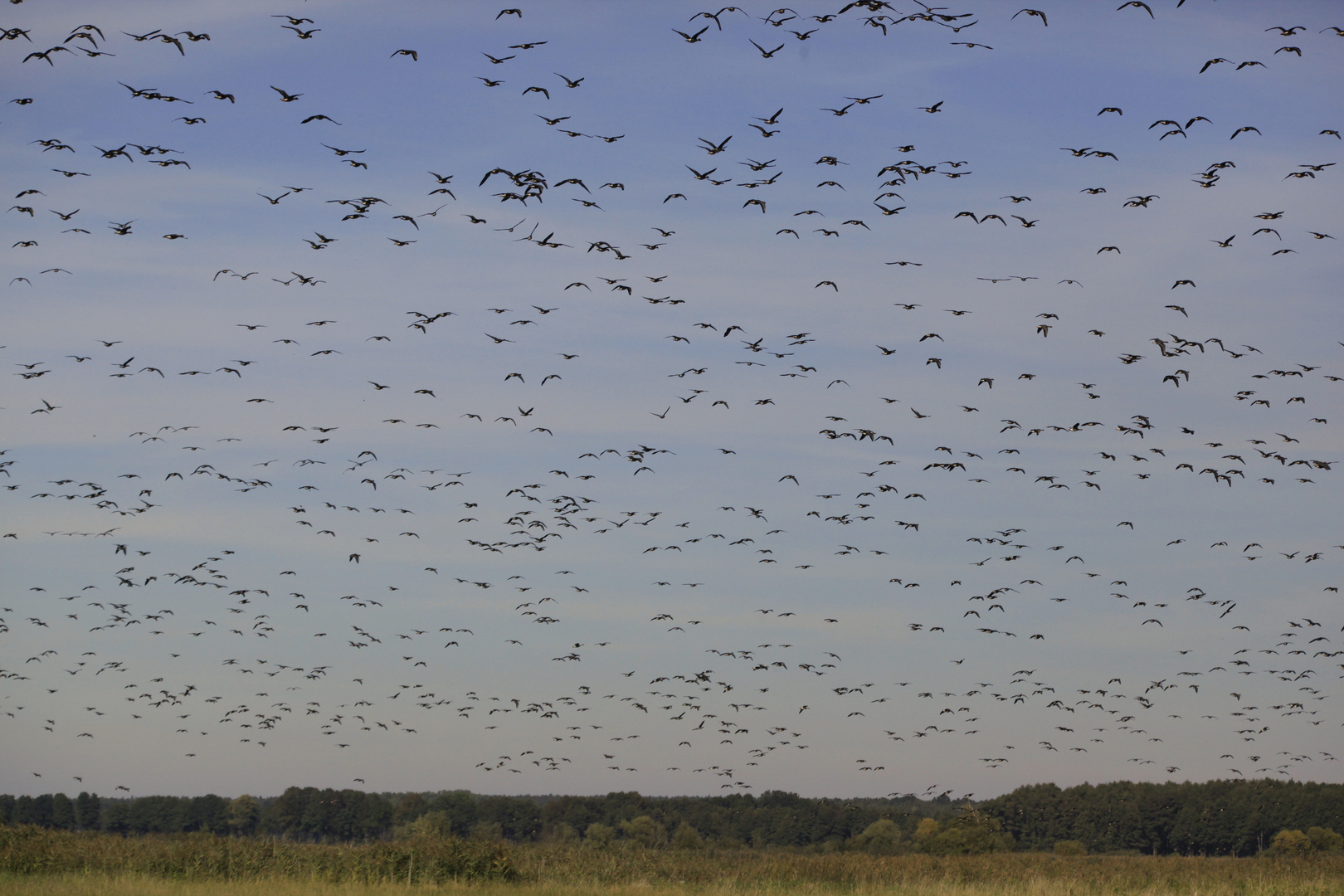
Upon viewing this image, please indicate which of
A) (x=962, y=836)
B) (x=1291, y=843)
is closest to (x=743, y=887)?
(x=962, y=836)

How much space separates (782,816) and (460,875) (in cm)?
10806

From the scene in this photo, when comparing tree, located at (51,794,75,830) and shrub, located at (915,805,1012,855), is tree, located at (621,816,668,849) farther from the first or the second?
tree, located at (51,794,75,830)

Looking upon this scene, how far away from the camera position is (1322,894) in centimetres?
3403

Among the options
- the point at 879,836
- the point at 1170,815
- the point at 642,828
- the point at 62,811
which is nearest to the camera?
the point at 879,836

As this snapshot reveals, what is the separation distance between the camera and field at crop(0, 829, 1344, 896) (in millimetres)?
30562

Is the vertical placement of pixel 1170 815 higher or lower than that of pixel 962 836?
lower

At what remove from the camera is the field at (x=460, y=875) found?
1203 inches

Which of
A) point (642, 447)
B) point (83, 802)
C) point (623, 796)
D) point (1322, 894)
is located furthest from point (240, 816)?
point (1322, 894)

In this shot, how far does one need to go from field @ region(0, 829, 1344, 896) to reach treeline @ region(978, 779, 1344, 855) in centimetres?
8286

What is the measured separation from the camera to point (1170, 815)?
409ft

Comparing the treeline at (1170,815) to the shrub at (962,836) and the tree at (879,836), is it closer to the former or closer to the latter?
the tree at (879,836)

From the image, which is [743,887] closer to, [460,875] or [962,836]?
[460,875]

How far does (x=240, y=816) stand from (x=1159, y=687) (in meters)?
126

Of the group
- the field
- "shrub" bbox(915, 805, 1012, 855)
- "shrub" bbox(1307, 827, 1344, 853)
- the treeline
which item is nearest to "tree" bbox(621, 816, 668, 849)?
"shrub" bbox(915, 805, 1012, 855)
